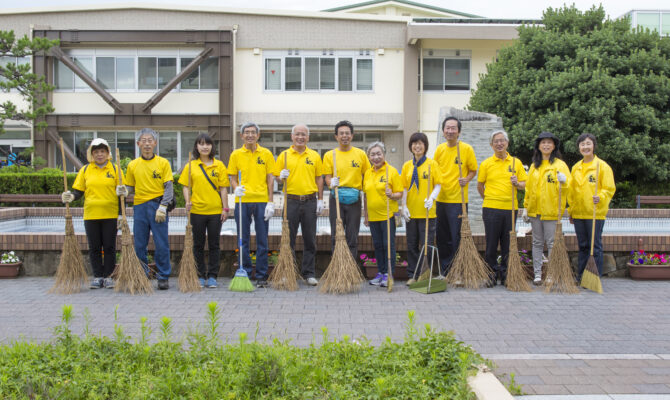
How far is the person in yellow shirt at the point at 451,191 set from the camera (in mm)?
7387

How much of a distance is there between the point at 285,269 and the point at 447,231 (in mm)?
2113

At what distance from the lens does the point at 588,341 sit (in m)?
4.94

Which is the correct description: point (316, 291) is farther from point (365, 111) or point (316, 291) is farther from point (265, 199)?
point (365, 111)

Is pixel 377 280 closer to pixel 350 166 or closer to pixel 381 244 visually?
pixel 381 244

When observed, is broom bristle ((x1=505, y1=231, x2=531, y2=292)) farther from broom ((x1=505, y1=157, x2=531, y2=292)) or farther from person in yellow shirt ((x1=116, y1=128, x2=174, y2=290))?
person in yellow shirt ((x1=116, y1=128, x2=174, y2=290))

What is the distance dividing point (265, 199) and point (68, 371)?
374 centimetres

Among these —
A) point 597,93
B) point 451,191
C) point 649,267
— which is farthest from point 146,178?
point 597,93

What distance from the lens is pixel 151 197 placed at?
7145 mm

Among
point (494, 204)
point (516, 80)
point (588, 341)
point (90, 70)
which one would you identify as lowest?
point (588, 341)

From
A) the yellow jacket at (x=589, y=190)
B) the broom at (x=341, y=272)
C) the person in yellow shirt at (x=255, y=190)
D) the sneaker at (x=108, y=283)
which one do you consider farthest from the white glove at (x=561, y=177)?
the sneaker at (x=108, y=283)

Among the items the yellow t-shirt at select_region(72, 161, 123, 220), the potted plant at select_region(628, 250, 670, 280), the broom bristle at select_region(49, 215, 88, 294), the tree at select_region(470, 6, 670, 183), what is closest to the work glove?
the yellow t-shirt at select_region(72, 161, 123, 220)

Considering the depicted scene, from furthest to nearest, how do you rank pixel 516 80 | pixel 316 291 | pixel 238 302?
pixel 516 80 → pixel 316 291 → pixel 238 302

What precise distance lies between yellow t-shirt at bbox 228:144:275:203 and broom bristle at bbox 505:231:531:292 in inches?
120

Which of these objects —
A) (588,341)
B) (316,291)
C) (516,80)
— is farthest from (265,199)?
(516,80)
